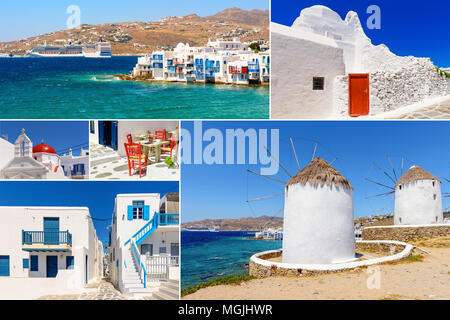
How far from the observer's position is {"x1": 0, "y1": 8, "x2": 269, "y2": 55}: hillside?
12299 mm

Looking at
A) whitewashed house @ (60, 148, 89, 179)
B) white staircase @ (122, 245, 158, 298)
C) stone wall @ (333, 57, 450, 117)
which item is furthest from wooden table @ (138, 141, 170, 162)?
stone wall @ (333, 57, 450, 117)

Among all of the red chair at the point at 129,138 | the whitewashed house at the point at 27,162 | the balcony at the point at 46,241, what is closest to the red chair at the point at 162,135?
the red chair at the point at 129,138

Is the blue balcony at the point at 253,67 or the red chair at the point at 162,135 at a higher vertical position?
the blue balcony at the point at 253,67

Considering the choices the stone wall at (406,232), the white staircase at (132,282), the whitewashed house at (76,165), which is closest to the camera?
the white staircase at (132,282)

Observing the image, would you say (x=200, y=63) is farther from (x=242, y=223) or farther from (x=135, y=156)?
(x=242, y=223)

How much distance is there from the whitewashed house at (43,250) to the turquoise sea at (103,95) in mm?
2405

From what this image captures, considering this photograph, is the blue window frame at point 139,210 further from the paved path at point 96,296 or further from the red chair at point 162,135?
the paved path at point 96,296

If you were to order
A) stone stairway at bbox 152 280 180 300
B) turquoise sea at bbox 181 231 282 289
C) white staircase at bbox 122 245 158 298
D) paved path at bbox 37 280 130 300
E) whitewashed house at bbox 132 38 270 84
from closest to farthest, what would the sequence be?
stone stairway at bbox 152 280 180 300, paved path at bbox 37 280 130 300, white staircase at bbox 122 245 158 298, turquoise sea at bbox 181 231 282 289, whitewashed house at bbox 132 38 270 84

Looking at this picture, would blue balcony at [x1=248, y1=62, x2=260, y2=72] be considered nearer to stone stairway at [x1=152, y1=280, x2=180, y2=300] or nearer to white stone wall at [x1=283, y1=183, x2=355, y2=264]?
white stone wall at [x1=283, y1=183, x2=355, y2=264]

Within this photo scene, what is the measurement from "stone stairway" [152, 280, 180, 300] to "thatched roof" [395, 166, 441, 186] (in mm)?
7429

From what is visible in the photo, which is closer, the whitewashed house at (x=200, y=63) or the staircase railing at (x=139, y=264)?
the staircase railing at (x=139, y=264)

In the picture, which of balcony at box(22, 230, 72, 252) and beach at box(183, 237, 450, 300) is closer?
beach at box(183, 237, 450, 300)

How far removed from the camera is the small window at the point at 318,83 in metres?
11.6

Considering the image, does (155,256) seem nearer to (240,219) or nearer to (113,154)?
(113,154)
